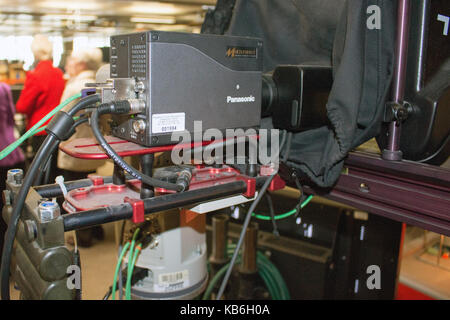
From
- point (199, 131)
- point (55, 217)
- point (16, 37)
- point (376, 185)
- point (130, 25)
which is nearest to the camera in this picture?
point (55, 217)

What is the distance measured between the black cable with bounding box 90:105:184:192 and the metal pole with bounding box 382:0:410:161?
45 centimetres

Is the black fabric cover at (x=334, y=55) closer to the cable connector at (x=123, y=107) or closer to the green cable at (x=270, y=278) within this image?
the cable connector at (x=123, y=107)

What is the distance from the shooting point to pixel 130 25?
28.6 ft

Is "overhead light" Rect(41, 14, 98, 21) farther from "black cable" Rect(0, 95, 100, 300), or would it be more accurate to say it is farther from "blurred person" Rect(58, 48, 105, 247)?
"black cable" Rect(0, 95, 100, 300)

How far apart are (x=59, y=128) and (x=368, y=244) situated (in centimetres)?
121

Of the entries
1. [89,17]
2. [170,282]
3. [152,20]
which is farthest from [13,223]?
[152,20]

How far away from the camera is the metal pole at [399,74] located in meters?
0.80

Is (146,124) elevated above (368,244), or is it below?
above

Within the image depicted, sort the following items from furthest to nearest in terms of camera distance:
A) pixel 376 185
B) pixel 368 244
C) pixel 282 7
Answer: pixel 368 244, pixel 282 7, pixel 376 185

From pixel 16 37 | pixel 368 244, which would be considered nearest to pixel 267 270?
pixel 368 244

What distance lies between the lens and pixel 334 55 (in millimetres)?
846

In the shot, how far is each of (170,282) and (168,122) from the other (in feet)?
1.41

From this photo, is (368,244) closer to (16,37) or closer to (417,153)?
(417,153)

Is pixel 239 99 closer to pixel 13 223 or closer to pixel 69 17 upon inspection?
pixel 13 223
